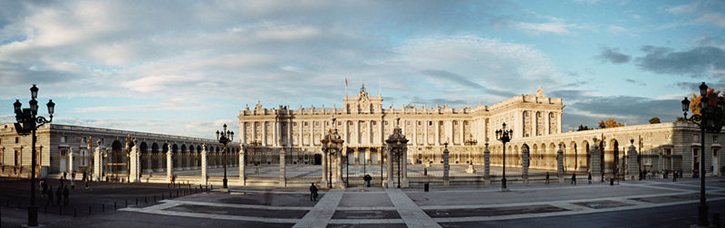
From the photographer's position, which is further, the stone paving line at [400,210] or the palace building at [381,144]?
the palace building at [381,144]

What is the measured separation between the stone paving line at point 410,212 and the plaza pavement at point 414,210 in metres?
0.04

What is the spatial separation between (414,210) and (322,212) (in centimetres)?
463

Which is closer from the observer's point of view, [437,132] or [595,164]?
[595,164]

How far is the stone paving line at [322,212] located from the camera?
2206cm

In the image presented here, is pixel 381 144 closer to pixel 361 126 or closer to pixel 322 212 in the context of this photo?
pixel 361 126

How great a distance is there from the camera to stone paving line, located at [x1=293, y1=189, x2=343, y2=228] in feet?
72.4

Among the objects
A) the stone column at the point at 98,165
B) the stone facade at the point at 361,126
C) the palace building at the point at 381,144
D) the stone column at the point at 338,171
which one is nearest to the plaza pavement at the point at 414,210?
the stone column at the point at 338,171

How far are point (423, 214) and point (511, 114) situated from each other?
97.1 m

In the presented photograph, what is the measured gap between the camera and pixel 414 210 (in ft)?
85.8

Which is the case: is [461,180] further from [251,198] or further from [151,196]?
[151,196]

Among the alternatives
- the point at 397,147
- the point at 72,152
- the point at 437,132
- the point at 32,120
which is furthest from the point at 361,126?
the point at 32,120

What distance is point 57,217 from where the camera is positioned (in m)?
23.9

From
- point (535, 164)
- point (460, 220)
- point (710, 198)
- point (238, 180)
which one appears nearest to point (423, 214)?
point (460, 220)

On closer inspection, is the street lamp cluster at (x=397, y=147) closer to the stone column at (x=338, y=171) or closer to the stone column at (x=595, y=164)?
the stone column at (x=338, y=171)
